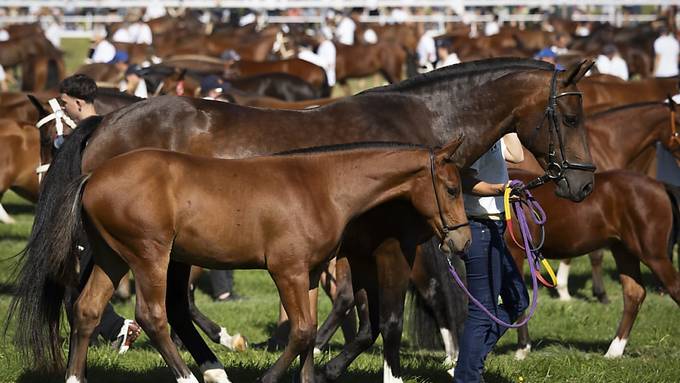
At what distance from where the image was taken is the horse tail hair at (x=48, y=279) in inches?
245

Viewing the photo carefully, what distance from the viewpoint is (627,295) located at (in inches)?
374

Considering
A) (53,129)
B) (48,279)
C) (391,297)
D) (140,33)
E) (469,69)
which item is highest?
(469,69)

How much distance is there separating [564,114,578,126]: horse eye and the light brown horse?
8038 millimetres

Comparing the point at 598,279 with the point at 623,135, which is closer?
the point at 623,135

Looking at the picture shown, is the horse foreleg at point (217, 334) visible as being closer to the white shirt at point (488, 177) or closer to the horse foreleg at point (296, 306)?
the horse foreleg at point (296, 306)

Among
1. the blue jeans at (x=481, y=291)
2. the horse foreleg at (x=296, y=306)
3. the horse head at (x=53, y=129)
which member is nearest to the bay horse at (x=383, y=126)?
the blue jeans at (x=481, y=291)

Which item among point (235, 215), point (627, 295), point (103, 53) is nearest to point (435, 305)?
point (627, 295)

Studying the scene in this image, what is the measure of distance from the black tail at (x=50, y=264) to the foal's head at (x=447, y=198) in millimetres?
1927

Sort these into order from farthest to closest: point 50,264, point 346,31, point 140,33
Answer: point 346,31
point 140,33
point 50,264

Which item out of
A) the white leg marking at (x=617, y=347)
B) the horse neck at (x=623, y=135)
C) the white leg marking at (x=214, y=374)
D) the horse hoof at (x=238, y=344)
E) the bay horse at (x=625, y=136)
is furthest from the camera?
the horse neck at (x=623, y=135)

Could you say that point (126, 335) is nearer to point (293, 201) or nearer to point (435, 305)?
point (435, 305)

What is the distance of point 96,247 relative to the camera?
645 cm

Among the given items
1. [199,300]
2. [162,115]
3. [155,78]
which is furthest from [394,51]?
[162,115]

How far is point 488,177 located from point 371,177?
96 cm
